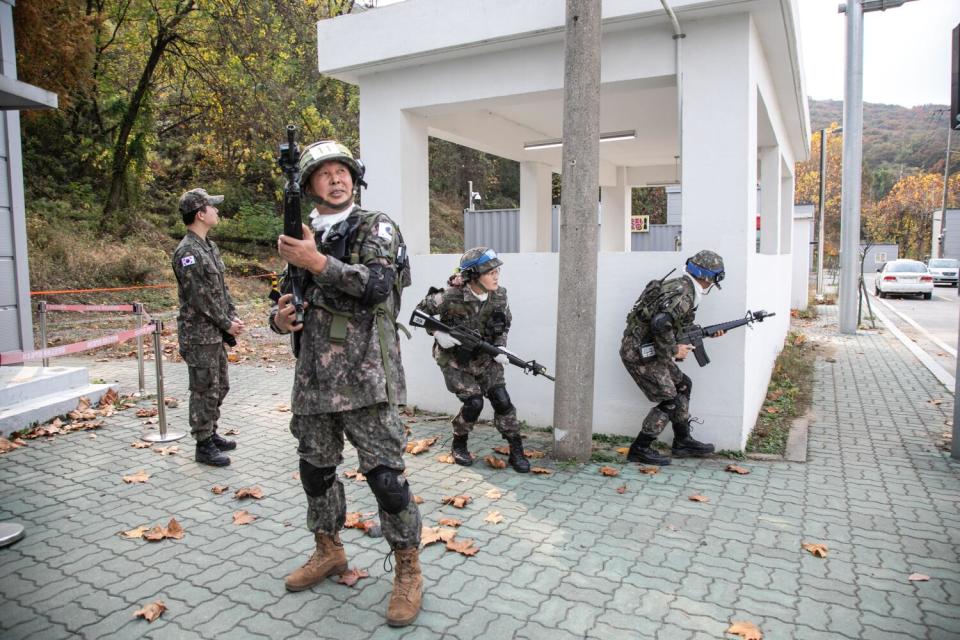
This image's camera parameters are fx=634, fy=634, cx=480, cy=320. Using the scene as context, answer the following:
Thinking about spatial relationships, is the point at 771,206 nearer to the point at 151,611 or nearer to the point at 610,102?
the point at 610,102

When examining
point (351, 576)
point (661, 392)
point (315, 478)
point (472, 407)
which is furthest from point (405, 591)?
point (661, 392)

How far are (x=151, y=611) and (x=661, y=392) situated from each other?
3904mm

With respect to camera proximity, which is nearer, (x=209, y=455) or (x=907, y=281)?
(x=209, y=455)

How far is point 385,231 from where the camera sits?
3.03 metres

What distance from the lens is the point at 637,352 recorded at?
210 inches

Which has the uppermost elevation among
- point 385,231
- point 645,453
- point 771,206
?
point 771,206

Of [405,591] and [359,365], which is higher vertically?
[359,365]

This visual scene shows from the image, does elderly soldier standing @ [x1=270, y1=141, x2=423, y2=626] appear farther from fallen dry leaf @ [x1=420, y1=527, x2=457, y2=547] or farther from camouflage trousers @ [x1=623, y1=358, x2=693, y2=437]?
camouflage trousers @ [x1=623, y1=358, x2=693, y2=437]

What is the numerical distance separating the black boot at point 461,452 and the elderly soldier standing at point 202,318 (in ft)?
6.18

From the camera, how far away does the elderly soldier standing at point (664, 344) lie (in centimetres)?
519

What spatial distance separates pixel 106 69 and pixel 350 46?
16.5 metres

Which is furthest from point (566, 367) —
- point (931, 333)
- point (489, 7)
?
point (931, 333)

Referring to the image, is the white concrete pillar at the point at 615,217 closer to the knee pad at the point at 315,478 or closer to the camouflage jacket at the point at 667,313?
the camouflage jacket at the point at 667,313

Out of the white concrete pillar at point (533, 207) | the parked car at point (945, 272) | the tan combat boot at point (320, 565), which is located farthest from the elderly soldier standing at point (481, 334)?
the parked car at point (945, 272)
